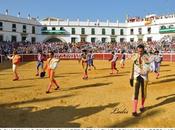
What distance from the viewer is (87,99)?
11773 mm

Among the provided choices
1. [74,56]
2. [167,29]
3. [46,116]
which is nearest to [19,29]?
[74,56]

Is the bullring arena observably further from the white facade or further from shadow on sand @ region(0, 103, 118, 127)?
the white facade

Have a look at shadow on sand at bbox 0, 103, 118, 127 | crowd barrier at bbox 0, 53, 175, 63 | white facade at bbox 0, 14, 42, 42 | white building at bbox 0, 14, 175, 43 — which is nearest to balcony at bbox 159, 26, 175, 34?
white building at bbox 0, 14, 175, 43

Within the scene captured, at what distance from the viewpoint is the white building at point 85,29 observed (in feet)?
216

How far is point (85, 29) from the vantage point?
Answer: 73500mm

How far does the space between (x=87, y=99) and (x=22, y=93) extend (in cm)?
279

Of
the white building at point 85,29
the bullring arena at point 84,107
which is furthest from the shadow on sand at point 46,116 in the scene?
the white building at point 85,29

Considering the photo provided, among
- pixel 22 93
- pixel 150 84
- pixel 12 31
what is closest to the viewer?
pixel 22 93

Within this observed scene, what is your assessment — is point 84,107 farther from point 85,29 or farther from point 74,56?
point 85,29

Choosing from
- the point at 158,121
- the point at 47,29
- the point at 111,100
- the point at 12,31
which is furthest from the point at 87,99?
the point at 47,29

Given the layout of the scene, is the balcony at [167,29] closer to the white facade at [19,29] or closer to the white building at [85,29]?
the white building at [85,29]

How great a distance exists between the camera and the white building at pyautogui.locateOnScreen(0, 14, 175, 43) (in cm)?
6581

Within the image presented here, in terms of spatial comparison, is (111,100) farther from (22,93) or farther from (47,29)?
(47,29)

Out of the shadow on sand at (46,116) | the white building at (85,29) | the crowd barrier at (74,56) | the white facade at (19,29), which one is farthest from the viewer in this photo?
the white building at (85,29)
